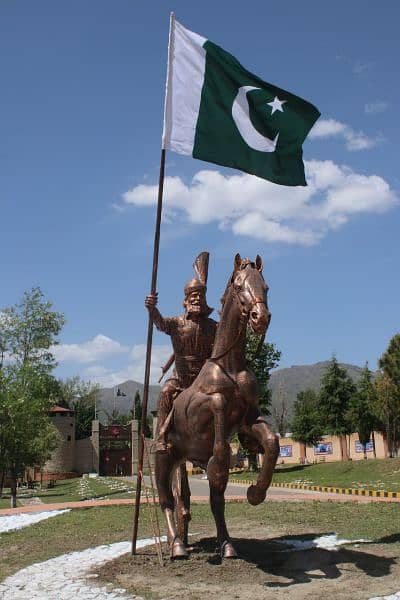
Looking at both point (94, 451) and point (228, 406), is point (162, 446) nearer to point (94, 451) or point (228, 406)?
point (228, 406)

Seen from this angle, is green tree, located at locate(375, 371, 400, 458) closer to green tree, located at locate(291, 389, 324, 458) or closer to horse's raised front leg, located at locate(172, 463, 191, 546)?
green tree, located at locate(291, 389, 324, 458)

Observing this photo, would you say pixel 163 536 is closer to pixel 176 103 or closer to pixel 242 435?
pixel 242 435

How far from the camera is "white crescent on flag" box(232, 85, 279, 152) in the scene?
7.88 metres

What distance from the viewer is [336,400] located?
45.6 metres

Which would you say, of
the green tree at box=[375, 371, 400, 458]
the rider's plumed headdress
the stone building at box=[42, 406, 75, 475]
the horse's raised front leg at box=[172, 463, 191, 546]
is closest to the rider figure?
the rider's plumed headdress

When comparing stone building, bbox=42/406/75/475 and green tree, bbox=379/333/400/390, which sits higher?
green tree, bbox=379/333/400/390

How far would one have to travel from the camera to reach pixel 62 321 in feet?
130

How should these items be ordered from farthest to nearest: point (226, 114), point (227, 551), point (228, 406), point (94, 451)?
point (94, 451) → point (226, 114) → point (227, 551) → point (228, 406)

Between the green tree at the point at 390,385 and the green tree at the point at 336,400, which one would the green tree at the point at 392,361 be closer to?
the green tree at the point at 390,385

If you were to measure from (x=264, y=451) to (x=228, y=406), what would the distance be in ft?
Answer: 1.96

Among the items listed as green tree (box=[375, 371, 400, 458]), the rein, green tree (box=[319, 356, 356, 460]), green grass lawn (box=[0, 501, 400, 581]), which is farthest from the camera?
green tree (box=[319, 356, 356, 460])

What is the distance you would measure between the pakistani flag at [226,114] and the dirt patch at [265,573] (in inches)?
184

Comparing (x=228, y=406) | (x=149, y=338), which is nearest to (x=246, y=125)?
(x=149, y=338)

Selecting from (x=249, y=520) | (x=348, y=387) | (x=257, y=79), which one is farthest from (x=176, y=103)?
(x=348, y=387)
